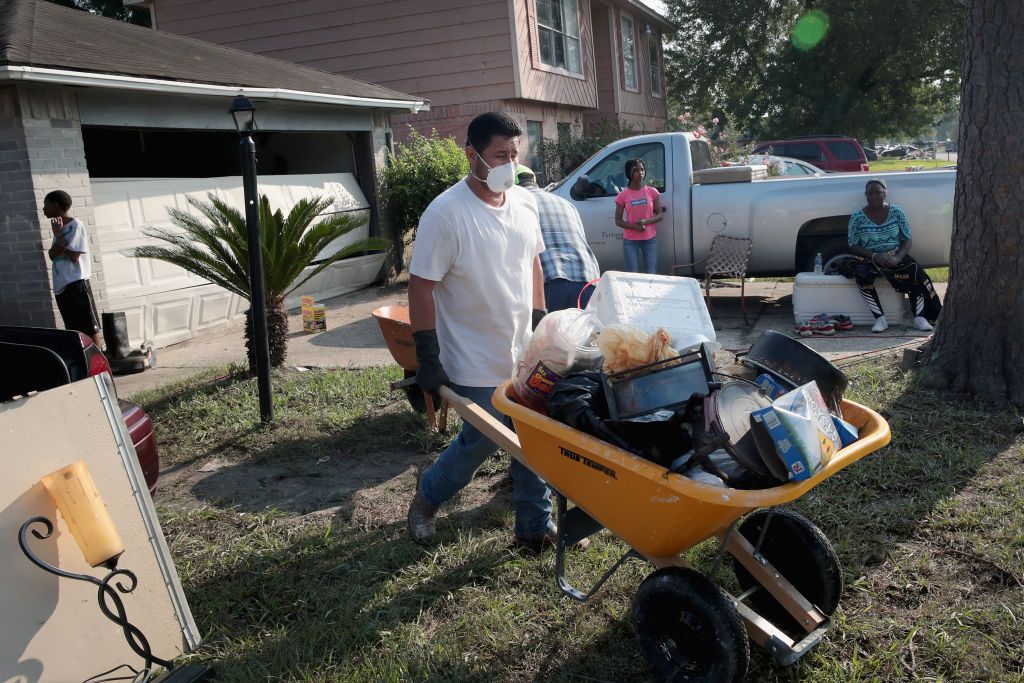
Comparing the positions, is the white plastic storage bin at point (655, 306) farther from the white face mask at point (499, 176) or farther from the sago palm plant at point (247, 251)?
the sago palm plant at point (247, 251)

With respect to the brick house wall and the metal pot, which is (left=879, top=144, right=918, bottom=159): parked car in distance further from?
the metal pot

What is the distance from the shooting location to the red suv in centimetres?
2162

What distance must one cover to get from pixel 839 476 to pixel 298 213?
5154 mm

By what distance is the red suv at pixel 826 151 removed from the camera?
70.9 feet

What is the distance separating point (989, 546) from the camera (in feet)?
12.6

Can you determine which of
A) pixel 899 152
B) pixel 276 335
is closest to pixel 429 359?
pixel 276 335

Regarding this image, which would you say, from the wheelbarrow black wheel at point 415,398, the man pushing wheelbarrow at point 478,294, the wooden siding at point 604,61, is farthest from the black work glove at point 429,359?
the wooden siding at point 604,61

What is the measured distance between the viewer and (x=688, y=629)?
9.53 feet

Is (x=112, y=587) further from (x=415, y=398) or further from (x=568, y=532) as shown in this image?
(x=415, y=398)

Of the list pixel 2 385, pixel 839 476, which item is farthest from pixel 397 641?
pixel 839 476

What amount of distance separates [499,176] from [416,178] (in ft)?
32.4

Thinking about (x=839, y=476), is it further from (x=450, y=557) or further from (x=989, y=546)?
(x=450, y=557)

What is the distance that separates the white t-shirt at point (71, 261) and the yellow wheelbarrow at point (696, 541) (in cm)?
609

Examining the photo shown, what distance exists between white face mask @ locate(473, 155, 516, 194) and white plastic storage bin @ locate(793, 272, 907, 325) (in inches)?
234
